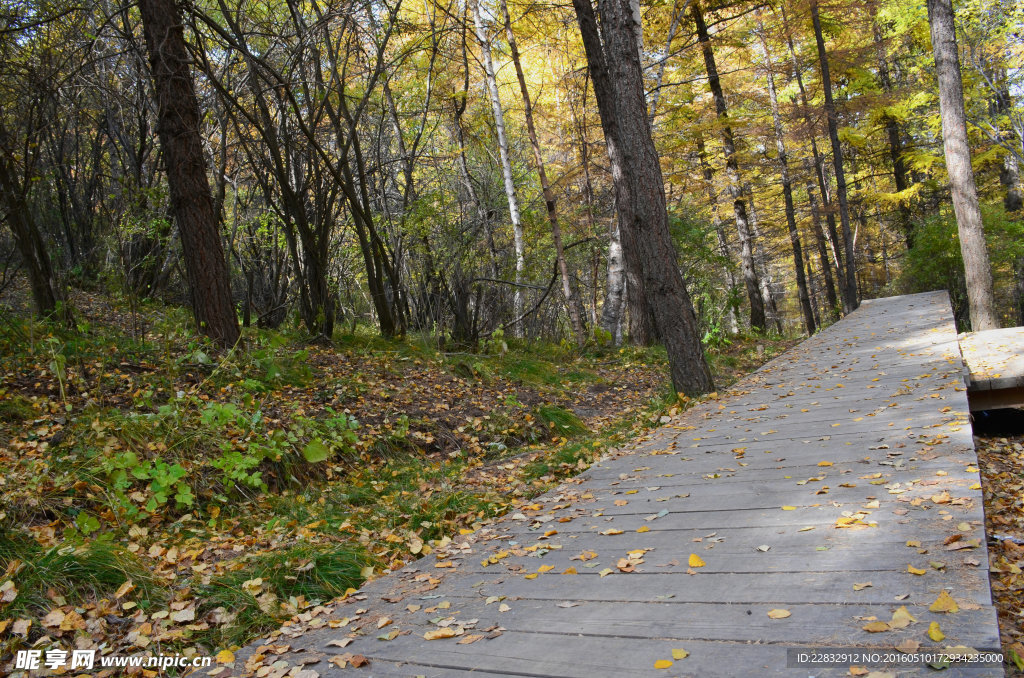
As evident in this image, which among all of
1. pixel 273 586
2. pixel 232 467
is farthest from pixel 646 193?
pixel 273 586

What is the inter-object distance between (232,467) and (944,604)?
14.9 ft

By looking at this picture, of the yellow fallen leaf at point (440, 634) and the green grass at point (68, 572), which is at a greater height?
the green grass at point (68, 572)

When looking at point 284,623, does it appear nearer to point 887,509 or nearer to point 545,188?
point 887,509

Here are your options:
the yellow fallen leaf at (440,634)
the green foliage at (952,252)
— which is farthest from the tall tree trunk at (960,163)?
the yellow fallen leaf at (440,634)

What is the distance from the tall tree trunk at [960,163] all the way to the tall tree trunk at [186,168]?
9.88m

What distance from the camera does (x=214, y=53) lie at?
469 inches

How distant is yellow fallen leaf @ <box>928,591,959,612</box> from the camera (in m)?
1.90

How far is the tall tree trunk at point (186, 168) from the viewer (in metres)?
6.93

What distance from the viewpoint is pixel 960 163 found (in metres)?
9.52

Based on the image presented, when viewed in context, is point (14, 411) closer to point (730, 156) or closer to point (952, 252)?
point (730, 156)

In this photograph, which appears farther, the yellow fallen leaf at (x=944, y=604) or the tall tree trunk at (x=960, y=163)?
the tall tree trunk at (x=960, y=163)

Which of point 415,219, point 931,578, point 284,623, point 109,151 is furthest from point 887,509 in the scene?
point 109,151

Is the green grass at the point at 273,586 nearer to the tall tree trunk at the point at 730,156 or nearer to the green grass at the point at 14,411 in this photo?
the green grass at the point at 14,411

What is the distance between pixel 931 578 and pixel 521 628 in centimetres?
138
